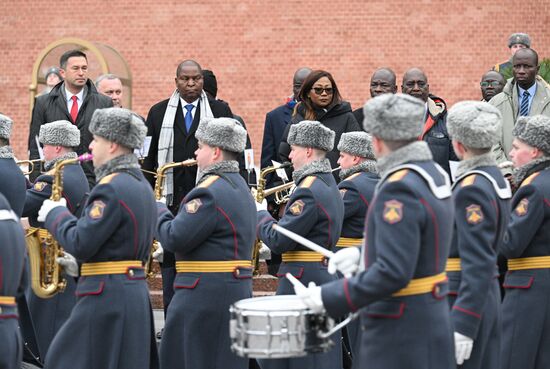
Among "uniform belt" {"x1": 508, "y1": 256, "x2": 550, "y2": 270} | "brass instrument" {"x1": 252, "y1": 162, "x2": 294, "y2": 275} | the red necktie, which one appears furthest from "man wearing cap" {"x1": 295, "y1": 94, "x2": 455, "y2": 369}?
the red necktie

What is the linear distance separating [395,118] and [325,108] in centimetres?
496

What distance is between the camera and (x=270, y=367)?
332 inches

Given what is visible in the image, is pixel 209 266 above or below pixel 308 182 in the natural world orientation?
below

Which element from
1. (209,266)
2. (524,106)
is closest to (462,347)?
(209,266)

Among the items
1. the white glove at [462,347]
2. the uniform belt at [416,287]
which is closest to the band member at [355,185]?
the white glove at [462,347]

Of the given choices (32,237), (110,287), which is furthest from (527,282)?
(32,237)

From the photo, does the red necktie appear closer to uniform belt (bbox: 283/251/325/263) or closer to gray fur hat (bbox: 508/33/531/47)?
uniform belt (bbox: 283/251/325/263)

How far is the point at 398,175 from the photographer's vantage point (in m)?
5.44

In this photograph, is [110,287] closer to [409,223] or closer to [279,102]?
[409,223]

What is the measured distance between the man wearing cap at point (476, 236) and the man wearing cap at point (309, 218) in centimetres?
159

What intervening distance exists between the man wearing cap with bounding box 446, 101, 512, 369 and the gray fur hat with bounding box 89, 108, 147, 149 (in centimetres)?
184

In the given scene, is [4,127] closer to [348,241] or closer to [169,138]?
[169,138]

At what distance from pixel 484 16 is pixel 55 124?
36.1 ft

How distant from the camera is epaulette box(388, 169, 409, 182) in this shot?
541 cm
